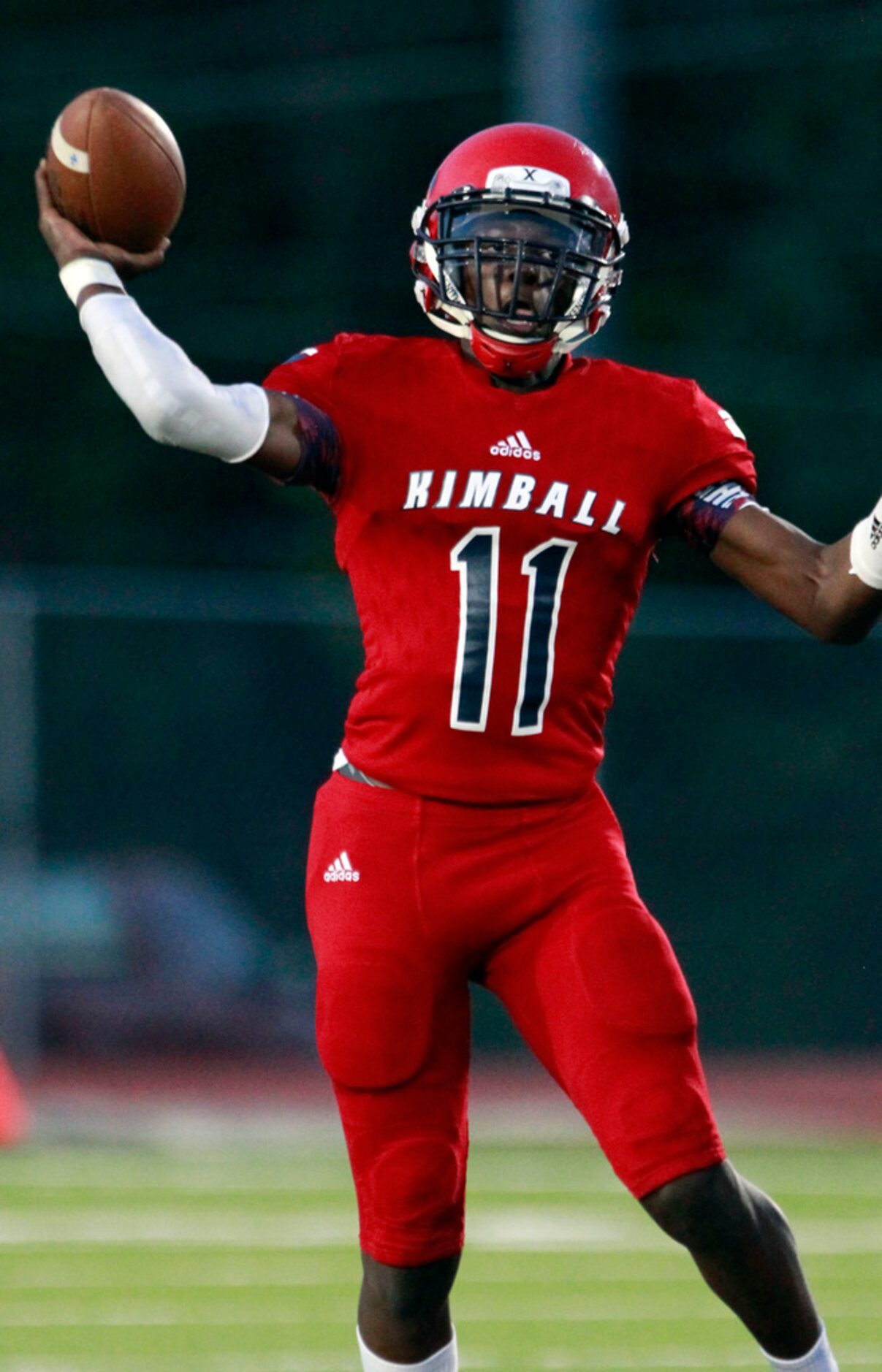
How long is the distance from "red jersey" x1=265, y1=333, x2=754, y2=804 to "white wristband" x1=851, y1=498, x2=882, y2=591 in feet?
0.94

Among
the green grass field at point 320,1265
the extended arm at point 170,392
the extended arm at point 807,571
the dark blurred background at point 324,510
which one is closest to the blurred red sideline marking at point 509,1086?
the dark blurred background at point 324,510

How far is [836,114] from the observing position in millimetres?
14227

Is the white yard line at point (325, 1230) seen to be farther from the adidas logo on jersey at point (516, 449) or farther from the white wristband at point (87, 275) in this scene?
the white wristband at point (87, 275)

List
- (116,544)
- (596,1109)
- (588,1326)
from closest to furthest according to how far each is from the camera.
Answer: (596,1109), (588,1326), (116,544)

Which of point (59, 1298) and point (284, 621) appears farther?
point (284, 621)

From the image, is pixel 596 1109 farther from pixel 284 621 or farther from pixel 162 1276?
pixel 284 621

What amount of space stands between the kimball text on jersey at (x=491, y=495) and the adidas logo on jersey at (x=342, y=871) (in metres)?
0.53

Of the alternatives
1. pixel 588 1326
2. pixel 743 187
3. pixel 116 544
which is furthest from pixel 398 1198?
pixel 743 187

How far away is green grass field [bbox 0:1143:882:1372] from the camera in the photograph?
16.4ft

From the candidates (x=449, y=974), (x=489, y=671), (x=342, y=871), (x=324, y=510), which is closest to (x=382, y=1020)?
(x=449, y=974)

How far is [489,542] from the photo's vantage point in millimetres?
3637

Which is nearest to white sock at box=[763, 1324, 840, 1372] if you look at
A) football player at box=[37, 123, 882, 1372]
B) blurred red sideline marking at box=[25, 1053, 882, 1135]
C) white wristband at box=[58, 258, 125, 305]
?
football player at box=[37, 123, 882, 1372]

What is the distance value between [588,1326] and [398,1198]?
1774mm

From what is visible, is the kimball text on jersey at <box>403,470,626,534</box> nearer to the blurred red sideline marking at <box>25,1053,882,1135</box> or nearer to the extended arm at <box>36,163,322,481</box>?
the extended arm at <box>36,163,322,481</box>
